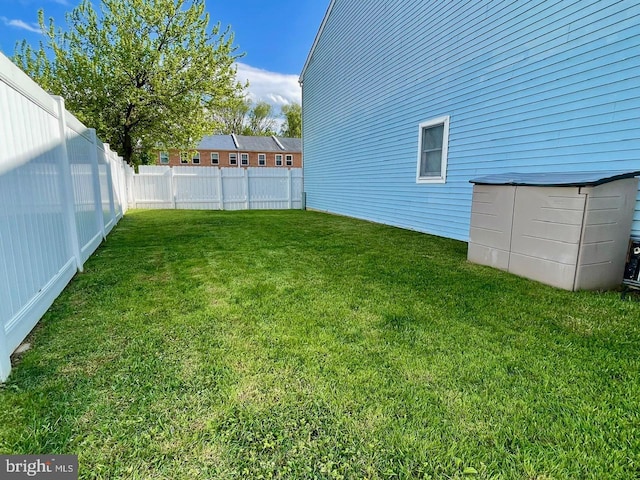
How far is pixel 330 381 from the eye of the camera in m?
1.85

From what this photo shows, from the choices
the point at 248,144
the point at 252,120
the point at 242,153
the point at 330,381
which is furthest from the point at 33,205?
the point at 252,120

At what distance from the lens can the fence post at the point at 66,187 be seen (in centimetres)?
347

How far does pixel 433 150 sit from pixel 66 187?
20.0 feet

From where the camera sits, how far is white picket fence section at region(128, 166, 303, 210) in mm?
13039

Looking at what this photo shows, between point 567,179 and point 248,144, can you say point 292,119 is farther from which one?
point 567,179

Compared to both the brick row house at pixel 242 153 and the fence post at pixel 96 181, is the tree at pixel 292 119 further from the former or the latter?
the fence post at pixel 96 181

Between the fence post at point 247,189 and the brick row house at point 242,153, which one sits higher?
the brick row house at point 242,153

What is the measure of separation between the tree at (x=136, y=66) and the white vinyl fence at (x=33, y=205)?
10.8m

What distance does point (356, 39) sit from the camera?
939cm

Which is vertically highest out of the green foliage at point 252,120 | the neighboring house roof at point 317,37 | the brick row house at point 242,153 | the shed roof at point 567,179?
the green foliage at point 252,120

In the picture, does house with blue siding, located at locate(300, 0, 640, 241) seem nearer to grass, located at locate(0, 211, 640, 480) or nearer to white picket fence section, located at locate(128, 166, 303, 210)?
grass, located at locate(0, 211, 640, 480)

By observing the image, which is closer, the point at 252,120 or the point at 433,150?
the point at 433,150

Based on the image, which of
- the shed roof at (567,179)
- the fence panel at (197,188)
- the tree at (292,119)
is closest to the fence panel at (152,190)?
the fence panel at (197,188)

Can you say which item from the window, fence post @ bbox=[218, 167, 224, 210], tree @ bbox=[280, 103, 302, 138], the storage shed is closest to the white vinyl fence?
the storage shed
